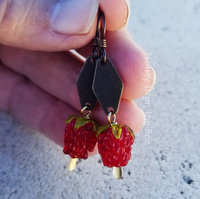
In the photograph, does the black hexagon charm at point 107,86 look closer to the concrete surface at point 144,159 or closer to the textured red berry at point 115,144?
the textured red berry at point 115,144

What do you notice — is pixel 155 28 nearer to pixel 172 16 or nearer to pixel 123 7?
pixel 172 16

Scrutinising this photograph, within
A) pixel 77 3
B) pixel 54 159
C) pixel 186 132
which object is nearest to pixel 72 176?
pixel 54 159

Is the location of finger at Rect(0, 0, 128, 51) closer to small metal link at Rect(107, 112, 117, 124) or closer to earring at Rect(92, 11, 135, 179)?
earring at Rect(92, 11, 135, 179)

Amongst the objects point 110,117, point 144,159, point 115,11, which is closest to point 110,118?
point 110,117

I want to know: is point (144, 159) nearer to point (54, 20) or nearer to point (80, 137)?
point (80, 137)

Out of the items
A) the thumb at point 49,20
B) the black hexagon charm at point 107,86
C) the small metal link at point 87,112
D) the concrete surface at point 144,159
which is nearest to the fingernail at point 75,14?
the thumb at point 49,20

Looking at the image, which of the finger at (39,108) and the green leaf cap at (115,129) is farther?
the finger at (39,108)
